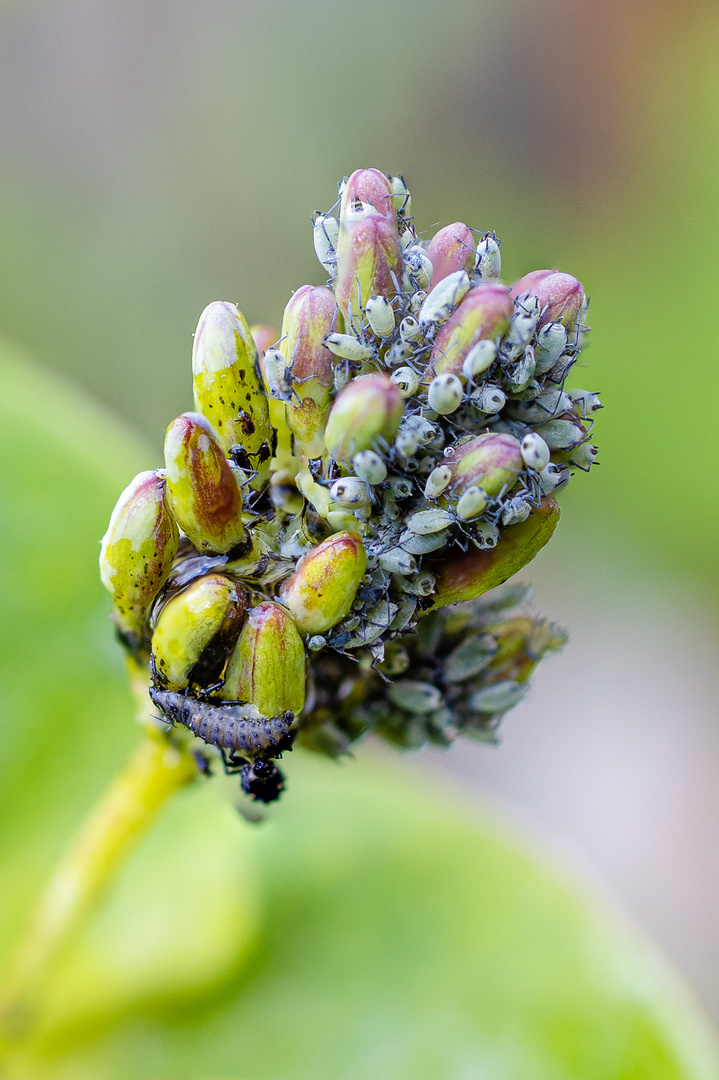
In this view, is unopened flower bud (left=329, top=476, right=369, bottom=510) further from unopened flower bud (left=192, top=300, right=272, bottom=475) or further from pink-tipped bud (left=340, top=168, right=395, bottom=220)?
pink-tipped bud (left=340, top=168, right=395, bottom=220)

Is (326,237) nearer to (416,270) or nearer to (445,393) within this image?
(416,270)

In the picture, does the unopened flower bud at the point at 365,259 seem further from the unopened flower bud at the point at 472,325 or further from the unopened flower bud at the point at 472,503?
the unopened flower bud at the point at 472,503

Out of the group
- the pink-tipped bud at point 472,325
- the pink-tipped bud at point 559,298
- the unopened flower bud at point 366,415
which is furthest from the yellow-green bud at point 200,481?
the pink-tipped bud at point 559,298

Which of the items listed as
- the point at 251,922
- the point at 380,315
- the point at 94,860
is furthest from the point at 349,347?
the point at 251,922

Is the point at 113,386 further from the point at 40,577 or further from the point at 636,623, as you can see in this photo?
the point at 636,623

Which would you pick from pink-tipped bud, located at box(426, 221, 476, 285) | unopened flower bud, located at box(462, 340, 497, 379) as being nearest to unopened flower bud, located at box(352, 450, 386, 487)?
unopened flower bud, located at box(462, 340, 497, 379)
